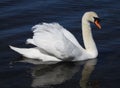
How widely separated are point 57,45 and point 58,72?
2.28ft

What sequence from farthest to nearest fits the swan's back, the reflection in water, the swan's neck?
the swan's neck → the swan's back → the reflection in water

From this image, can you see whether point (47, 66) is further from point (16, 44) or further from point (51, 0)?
point (51, 0)

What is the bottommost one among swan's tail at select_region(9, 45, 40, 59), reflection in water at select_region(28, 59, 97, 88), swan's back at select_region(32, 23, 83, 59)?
reflection in water at select_region(28, 59, 97, 88)

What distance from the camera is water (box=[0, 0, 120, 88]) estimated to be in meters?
11.9

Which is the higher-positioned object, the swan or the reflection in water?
the swan

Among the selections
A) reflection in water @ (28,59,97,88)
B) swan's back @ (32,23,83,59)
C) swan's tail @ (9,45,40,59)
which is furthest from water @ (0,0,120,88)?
swan's back @ (32,23,83,59)

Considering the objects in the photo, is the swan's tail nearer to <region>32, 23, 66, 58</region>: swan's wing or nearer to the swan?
the swan

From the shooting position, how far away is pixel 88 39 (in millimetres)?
13523

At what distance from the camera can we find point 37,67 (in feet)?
41.7

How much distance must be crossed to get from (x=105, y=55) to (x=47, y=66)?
1.68 m

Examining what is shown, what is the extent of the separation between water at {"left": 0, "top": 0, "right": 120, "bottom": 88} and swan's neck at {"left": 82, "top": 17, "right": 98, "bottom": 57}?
28 centimetres

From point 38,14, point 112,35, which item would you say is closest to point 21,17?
point 38,14

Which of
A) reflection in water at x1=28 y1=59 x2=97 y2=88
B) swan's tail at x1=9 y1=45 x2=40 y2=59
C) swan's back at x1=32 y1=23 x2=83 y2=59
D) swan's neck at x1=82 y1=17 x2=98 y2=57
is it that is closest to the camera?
reflection in water at x1=28 y1=59 x2=97 y2=88

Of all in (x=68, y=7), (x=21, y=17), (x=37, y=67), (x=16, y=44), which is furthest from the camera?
(x=68, y=7)
